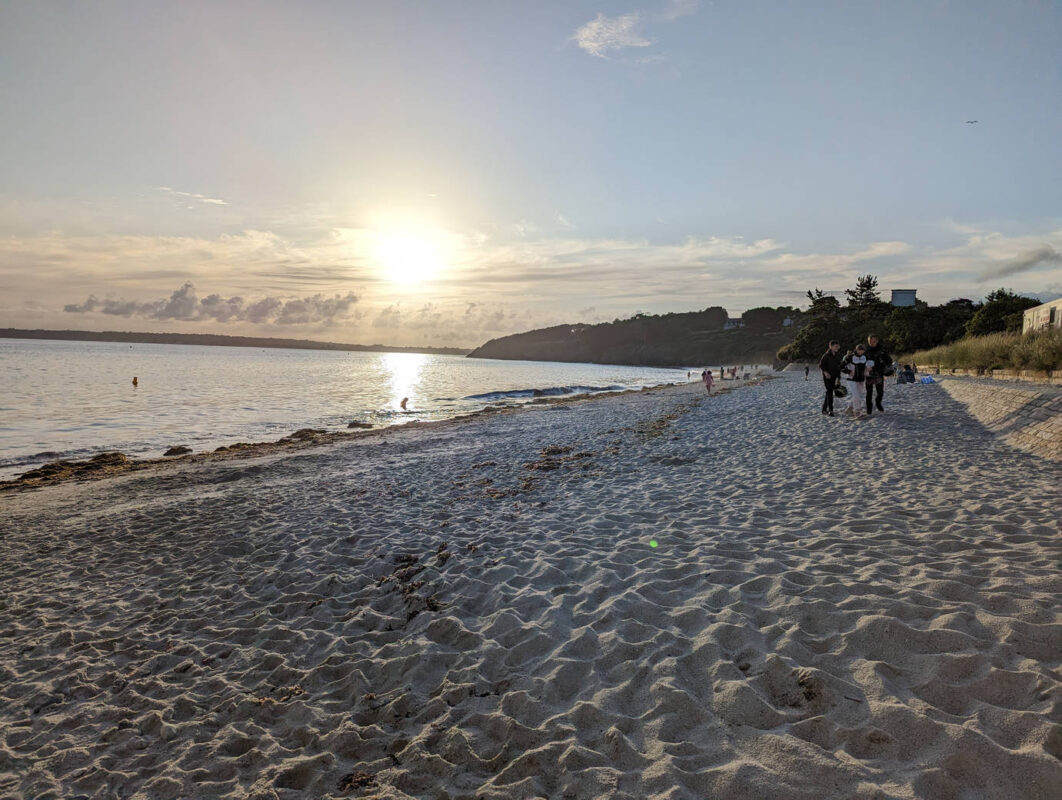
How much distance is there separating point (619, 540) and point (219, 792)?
4.60 meters

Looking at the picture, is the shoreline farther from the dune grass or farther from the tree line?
the tree line

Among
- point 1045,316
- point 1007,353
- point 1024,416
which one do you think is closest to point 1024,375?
point 1007,353

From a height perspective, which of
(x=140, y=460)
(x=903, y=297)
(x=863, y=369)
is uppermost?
(x=903, y=297)

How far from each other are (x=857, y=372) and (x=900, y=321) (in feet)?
166

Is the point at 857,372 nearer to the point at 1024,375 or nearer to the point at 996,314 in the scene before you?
the point at 1024,375

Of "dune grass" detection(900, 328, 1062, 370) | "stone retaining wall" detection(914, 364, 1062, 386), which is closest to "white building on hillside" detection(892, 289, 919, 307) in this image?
"dune grass" detection(900, 328, 1062, 370)

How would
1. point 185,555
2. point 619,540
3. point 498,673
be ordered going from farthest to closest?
1. point 185,555
2. point 619,540
3. point 498,673

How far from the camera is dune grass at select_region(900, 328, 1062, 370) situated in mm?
17672

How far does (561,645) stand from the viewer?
447cm

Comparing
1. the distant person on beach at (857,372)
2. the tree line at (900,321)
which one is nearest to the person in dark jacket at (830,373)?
the distant person on beach at (857,372)

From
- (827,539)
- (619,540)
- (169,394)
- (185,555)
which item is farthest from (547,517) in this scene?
(169,394)

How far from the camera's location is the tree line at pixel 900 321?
41.4 metres

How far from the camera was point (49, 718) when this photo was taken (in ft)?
13.7

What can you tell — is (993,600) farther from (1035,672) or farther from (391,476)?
(391,476)
